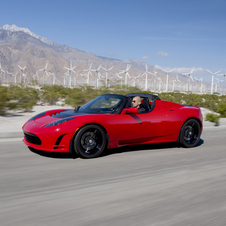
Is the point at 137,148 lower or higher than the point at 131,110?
lower

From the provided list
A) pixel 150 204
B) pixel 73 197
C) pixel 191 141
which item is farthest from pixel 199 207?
pixel 191 141

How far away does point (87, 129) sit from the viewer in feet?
16.4

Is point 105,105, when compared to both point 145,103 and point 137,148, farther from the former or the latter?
point 137,148

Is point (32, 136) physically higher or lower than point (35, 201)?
higher

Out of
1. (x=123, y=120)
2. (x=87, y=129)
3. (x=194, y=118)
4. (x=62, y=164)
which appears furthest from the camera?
(x=194, y=118)

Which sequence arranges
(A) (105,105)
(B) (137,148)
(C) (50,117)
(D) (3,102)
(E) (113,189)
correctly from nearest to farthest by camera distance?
(E) (113,189)
(C) (50,117)
(A) (105,105)
(B) (137,148)
(D) (3,102)

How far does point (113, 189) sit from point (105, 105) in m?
2.52

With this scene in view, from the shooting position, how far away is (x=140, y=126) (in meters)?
5.65

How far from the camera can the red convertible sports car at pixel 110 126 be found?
15.9 ft

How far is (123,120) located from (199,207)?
101 inches

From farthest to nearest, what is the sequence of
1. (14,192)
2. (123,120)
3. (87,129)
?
(123,120)
(87,129)
(14,192)

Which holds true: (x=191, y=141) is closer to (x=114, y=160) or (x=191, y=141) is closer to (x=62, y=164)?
(x=114, y=160)

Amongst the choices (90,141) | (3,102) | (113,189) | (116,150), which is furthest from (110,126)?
(3,102)

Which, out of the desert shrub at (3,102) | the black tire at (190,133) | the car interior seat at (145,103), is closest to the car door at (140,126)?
the car interior seat at (145,103)
